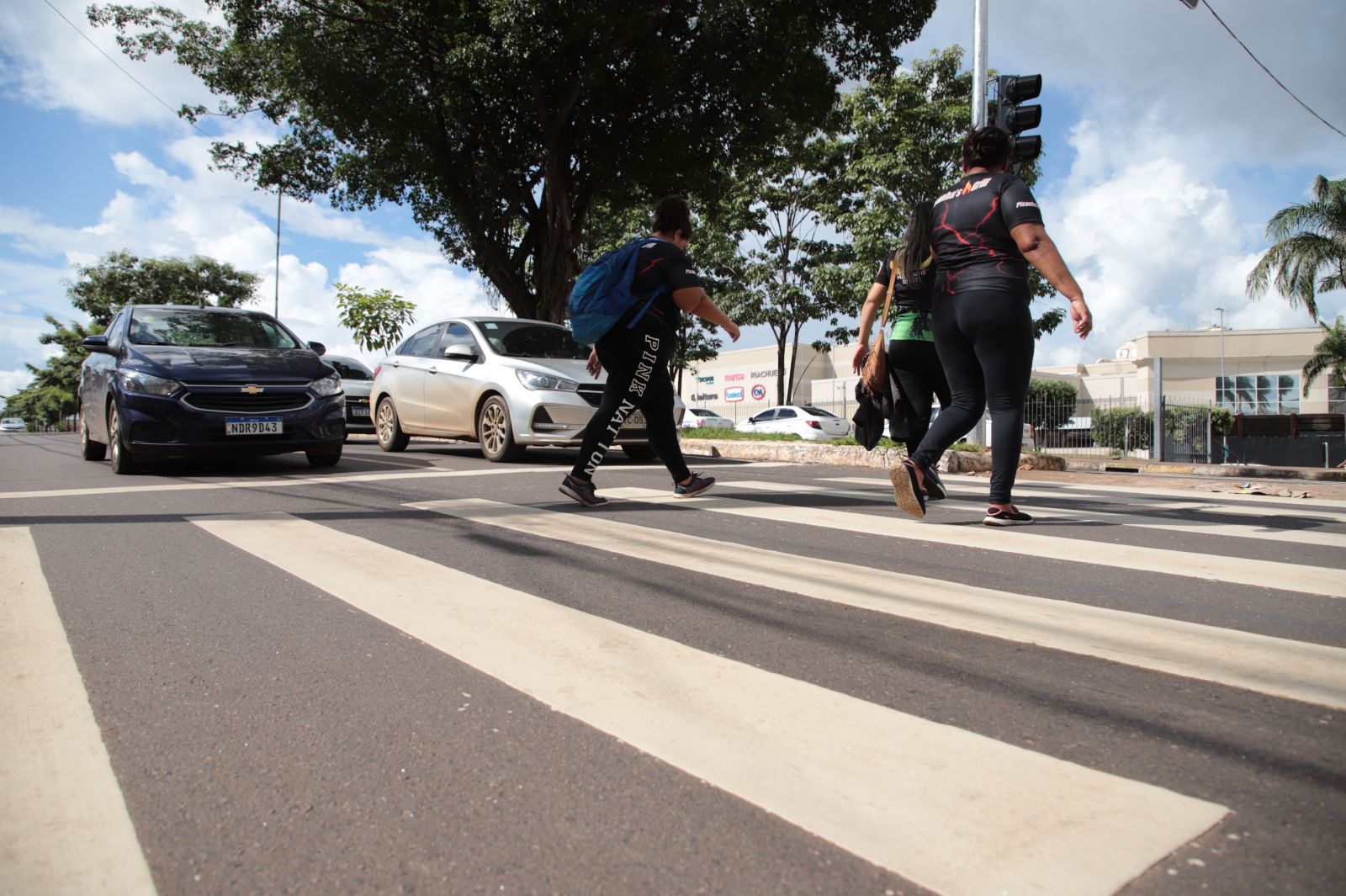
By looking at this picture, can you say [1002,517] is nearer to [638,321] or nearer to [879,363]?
[879,363]

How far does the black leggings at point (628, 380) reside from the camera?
5.25 metres

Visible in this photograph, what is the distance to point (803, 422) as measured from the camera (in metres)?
25.0

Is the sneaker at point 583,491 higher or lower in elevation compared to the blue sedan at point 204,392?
lower

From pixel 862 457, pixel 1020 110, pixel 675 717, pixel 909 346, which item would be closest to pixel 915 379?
pixel 909 346

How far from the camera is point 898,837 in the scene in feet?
4.49

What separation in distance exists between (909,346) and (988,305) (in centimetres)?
82

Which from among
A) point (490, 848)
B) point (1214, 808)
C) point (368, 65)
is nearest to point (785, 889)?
point (490, 848)

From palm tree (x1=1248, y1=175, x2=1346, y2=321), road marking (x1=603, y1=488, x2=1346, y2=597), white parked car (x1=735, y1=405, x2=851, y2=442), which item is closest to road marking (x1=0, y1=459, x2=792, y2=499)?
road marking (x1=603, y1=488, x2=1346, y2=597)

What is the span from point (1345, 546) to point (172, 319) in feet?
30.2

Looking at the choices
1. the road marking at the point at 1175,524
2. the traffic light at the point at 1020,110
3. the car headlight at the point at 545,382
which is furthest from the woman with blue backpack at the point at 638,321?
the traffic light at the point at 1020,110

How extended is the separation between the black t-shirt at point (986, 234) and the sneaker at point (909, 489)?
911 mm

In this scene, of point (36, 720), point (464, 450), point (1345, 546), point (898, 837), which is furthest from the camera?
point (464, 450)

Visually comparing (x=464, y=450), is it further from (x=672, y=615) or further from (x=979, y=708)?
(x=979, y=708)

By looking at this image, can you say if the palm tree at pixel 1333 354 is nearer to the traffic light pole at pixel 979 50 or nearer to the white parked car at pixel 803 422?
the white parked car at pixel 803 422
